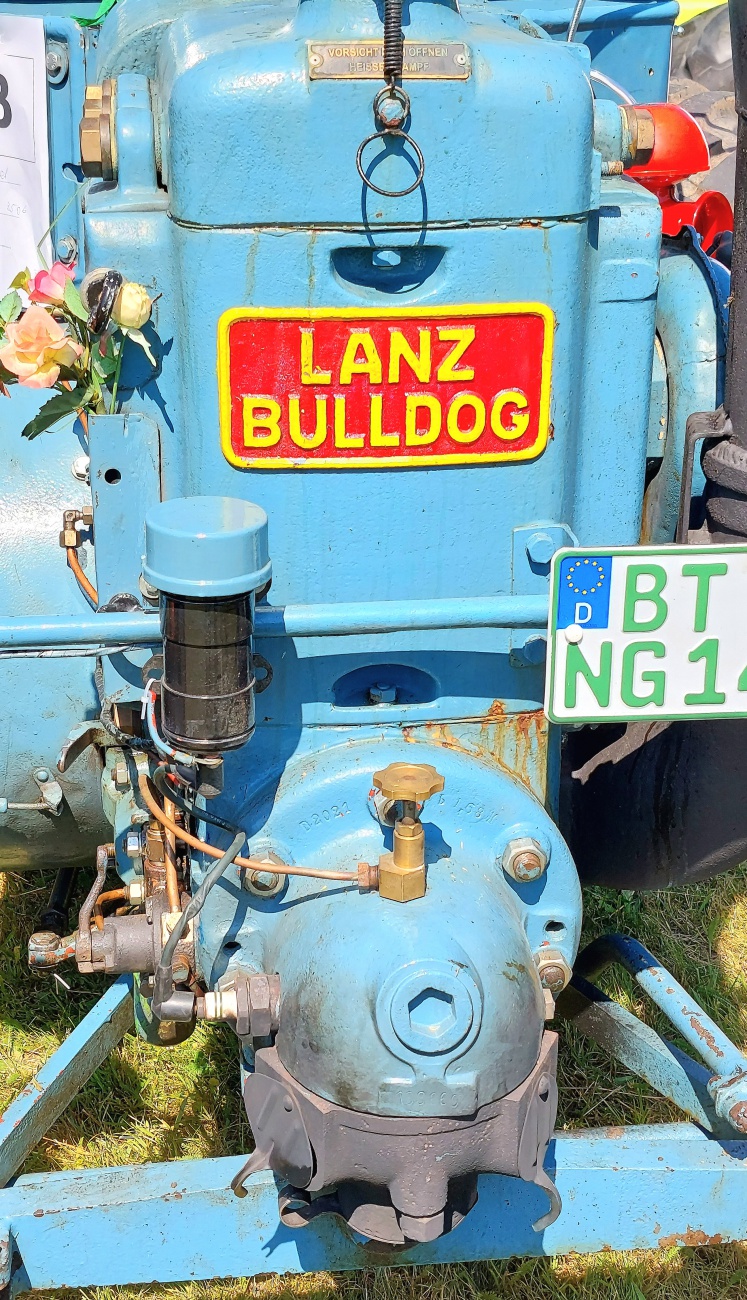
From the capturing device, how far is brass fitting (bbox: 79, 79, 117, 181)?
1789 mm

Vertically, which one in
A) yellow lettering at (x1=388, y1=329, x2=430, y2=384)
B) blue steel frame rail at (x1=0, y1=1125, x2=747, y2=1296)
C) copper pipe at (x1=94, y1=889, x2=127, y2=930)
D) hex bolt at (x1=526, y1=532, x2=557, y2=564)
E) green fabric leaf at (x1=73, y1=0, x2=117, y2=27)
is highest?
green fabric leaf at (x1=73, y1=0, x2=117, y2=27)

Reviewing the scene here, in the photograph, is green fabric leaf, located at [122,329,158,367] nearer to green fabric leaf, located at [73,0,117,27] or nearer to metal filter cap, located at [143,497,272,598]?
metal filter cap, located at [143,497,272,598]

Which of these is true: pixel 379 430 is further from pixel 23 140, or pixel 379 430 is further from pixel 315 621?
pixel 23 140

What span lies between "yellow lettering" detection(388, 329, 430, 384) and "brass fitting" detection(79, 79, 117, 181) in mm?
486

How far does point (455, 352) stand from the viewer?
1709 mm

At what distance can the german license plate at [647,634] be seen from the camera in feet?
5.46

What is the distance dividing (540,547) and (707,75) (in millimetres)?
7163

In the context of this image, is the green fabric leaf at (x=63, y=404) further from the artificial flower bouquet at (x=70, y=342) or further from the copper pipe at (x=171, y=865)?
the copper pipe at (x=171, y=865)

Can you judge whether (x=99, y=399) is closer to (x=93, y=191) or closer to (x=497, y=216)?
(x=93, y=191)

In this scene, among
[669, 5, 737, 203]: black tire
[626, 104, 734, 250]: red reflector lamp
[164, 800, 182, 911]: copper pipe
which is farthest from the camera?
[669, 5, 737, 203]: black tire

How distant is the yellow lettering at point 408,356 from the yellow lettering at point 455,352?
0.06 ft

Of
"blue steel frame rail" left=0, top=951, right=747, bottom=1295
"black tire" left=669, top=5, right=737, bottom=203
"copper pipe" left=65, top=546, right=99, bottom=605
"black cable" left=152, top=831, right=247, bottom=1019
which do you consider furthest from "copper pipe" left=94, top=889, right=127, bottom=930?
"black tire" left=669, top=5, right=737, bottom=203

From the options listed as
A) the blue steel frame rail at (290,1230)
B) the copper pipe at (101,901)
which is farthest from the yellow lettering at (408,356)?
the blue steel frame rail at (290,1230)

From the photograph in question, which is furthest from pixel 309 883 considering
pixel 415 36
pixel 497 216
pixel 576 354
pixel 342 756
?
pixel 415 36
